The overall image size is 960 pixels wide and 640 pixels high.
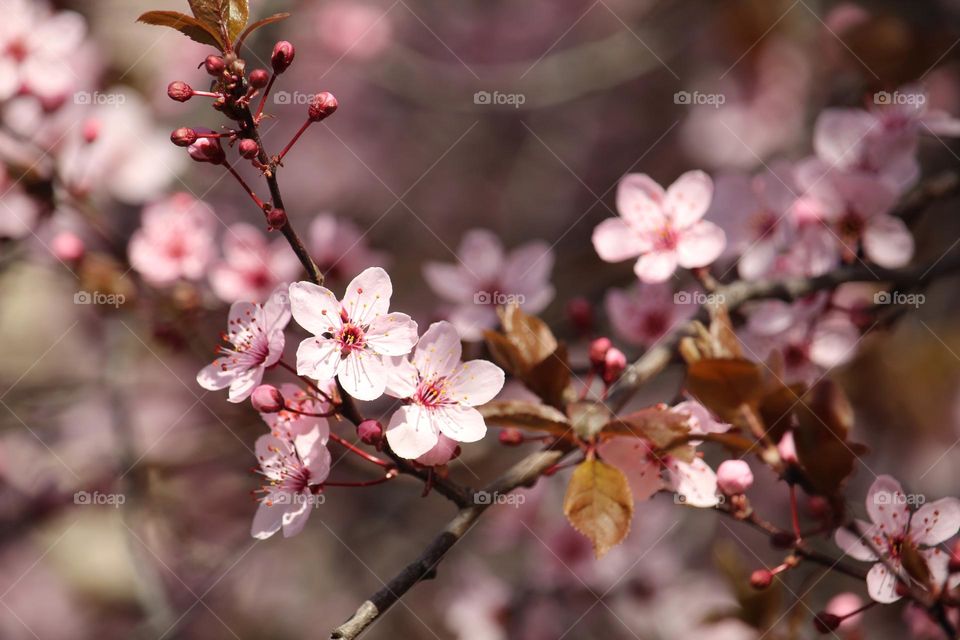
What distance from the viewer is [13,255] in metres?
2.06

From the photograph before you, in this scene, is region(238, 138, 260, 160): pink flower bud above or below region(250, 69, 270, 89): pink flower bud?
below

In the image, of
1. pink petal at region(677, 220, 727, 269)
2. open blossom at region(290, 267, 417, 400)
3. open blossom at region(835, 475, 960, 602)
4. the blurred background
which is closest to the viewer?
open blossom at region(290, 267, 417, 400)

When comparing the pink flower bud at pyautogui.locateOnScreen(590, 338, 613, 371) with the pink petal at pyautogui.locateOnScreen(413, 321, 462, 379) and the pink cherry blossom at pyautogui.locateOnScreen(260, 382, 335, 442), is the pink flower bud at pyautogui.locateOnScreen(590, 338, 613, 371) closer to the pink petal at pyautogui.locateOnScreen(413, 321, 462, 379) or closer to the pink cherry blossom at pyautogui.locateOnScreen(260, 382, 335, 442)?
the pink petal at pyautogui.locateOnScreen(413, 321, 462, 379)

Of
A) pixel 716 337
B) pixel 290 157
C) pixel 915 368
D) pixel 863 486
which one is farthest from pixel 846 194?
pixel 290 157

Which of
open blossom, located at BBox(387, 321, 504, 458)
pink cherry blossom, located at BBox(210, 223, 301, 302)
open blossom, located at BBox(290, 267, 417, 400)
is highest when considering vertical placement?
open blossom, located at BBox(290, 267, 417, 400)

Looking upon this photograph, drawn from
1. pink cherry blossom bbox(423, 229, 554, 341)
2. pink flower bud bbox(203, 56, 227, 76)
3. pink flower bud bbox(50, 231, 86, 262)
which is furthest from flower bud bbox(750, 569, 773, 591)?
pink flower bud bbox(50, 231, 86, 262)

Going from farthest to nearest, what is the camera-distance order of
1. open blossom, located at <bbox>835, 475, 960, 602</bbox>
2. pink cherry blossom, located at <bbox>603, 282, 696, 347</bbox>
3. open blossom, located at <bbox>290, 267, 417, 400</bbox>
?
1. pink cherry blossom, located at <bbox>603, 282, 696, 347</bbox>
2. open blossom, located at <bbox>835, 475, 960, 602</bbox>
3. open blossom, located at <bbox>290, 267, 417, 400</bbox>

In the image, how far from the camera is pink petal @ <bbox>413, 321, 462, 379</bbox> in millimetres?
1205

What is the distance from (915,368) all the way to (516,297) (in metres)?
1.53

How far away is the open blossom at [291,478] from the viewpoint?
46.8 inches

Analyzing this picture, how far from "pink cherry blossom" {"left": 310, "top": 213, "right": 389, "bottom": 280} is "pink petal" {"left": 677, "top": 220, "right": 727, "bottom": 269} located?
786 mm

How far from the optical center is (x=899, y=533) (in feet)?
4.23

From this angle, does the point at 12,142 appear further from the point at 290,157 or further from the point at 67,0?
the point at 290,157

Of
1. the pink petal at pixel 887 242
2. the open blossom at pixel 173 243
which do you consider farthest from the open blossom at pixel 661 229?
the open blossom at pixel 173 243
